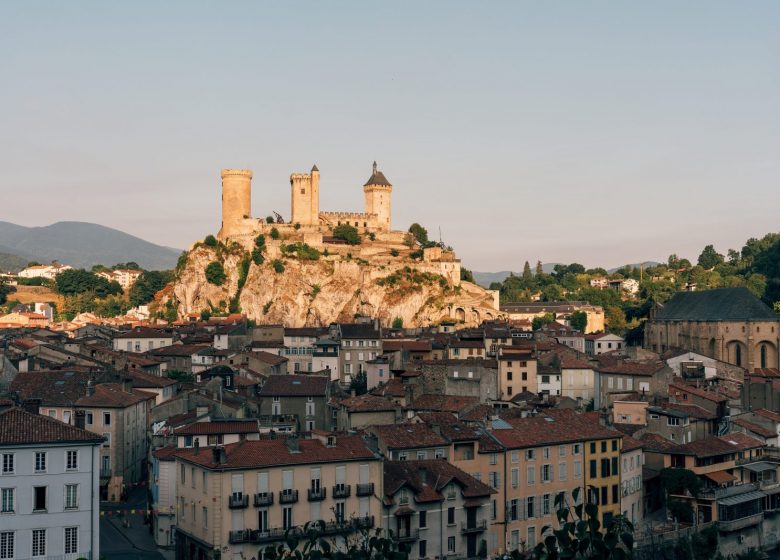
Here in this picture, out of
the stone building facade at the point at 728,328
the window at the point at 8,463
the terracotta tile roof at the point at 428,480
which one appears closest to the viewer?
the window at the point at 8,463

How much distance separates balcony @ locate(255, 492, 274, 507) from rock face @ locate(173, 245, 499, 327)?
119 metres

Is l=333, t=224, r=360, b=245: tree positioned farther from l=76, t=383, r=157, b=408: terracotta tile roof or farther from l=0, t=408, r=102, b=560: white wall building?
l=0, t=408, r=102, b=560: white wall building

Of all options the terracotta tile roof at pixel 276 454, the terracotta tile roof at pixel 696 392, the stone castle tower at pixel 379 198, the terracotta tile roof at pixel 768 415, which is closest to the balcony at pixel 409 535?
the terracotta tile roof at pixel 276 454

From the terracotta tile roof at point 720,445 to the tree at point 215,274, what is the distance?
386 ft

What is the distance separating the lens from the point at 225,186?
18288 cm

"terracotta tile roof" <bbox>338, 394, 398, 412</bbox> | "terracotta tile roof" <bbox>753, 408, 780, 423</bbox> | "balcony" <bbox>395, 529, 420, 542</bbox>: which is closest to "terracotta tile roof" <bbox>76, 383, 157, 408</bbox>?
"terracotta tile roof" <bbox>338, 394, 398, 412</bbox>

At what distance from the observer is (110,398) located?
58.7 m

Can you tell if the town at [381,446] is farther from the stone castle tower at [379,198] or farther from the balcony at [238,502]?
the stone castle tower at [379,198]

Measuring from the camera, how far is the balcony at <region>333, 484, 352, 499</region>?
42.1 m

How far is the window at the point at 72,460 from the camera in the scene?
37.9 m

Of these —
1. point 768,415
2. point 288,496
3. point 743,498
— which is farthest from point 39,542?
point 768,415

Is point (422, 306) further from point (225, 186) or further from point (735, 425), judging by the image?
point (735, 425)

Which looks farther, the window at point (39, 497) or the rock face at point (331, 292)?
the rock face at point (331, 292)

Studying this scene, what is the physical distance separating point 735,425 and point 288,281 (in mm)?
107214
